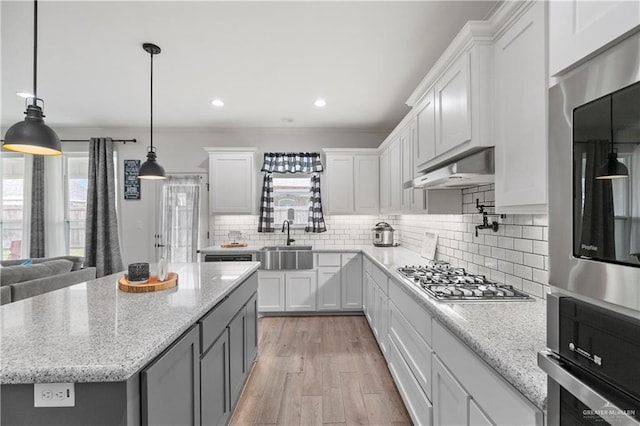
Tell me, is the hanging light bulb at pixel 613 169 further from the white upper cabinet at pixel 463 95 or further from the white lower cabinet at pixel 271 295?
the white lower cabinet at pixel 271 295

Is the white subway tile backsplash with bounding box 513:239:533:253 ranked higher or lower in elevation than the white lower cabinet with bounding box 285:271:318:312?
higher

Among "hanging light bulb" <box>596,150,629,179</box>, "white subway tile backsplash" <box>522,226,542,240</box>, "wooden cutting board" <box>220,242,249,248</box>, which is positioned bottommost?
"wooden cutting board" <box>220,242,249,248</box>

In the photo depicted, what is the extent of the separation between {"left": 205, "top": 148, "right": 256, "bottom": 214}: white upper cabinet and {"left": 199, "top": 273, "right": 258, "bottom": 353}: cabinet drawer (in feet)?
6.98

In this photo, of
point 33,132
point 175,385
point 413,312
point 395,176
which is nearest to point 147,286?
point 175,385

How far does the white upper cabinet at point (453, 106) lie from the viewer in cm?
161

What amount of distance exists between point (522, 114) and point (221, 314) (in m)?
1.83

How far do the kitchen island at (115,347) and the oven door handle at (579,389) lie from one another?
3.64 feet

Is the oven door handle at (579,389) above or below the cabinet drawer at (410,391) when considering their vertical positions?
above

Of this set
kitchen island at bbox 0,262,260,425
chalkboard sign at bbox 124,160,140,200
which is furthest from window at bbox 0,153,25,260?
kitchen island at bbox 0,262,260,425

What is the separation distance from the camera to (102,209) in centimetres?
451

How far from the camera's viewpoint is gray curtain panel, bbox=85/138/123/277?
4.49 meters

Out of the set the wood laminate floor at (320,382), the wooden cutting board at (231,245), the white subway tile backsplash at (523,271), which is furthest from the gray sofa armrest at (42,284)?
the white subway tile backsplash at (523,271)

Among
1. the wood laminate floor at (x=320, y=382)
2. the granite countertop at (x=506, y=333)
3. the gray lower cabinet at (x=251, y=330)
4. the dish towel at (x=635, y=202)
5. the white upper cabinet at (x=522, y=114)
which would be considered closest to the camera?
the dish towel at (x=635, y=202)

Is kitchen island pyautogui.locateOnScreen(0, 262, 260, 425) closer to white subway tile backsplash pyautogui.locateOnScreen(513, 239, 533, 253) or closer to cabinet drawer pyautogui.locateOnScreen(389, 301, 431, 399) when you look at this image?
cabinet drawer pyautogui.locateOnScreen(389, 301, 431, 399)
